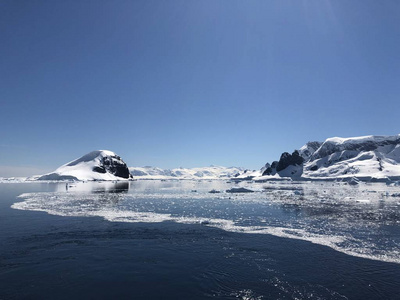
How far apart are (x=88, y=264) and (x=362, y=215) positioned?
33.7 meters

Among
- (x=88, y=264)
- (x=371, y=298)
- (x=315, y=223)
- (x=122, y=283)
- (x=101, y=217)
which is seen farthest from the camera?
(x=101, y=217)

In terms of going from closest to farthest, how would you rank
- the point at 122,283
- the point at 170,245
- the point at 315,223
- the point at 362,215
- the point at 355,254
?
1. the point at 122,283
2. the point at 355,254
3. the point at 170,245
4. the point at 315,223
5. the point at 362,215

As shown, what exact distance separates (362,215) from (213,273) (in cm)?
2840

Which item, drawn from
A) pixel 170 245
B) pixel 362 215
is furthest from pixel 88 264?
pixel 362 215

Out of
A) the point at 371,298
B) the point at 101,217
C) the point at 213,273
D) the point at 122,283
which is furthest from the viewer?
the point at 101,217

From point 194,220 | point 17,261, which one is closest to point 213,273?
point 17,261

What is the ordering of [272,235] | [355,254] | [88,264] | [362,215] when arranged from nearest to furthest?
[88,264], [355,254], [272,235], [362,215]

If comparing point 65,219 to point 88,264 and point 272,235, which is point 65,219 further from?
point 272,235

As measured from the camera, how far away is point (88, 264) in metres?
16.2

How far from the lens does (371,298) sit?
1206cm

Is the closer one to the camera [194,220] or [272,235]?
[272,235]

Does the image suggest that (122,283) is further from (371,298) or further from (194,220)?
(194,220)

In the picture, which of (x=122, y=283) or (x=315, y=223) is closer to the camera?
(x=122, y=283)

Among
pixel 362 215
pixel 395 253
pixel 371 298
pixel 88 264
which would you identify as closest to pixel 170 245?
pixel 88 264
